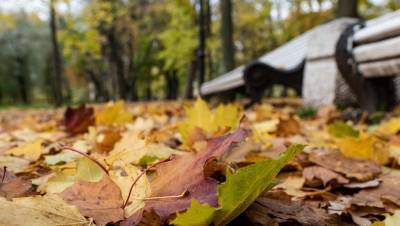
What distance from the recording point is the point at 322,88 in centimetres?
409

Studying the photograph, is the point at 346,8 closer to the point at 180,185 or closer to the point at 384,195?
the point at 384,195

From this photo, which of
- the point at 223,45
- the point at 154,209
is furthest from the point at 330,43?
the point at 223,45

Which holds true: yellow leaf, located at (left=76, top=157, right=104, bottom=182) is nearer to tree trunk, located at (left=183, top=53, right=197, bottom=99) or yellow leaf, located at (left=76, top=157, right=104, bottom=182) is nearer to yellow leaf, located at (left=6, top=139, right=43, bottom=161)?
yellow leaf, located at (left=6, top=139, right=43, bottom=161)

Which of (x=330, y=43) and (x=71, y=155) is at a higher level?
(x=330, y=43)

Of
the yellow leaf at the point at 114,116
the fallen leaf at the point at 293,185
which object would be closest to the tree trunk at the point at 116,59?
the yellow leaf at the point at 114,116

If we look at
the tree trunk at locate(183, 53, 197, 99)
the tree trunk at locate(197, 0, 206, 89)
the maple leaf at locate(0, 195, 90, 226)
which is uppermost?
the tree trunk at locate(197, 0, 206, 89)

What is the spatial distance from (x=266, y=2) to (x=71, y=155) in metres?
21.0

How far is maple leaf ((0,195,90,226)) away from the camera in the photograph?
1.70ft

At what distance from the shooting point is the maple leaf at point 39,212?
518 mm

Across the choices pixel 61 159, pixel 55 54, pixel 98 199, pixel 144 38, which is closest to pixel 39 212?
pixel 98 199

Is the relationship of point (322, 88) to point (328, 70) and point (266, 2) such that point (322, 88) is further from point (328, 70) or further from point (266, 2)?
point (266, 2)

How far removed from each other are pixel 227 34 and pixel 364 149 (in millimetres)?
7743

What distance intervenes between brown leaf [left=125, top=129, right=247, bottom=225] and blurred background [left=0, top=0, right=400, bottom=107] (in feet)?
22.8

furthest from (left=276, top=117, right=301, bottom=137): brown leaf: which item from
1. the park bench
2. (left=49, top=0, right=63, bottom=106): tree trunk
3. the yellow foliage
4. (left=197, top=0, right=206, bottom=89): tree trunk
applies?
(left=49, top=0, right=63, bottom=106): tree trunk
